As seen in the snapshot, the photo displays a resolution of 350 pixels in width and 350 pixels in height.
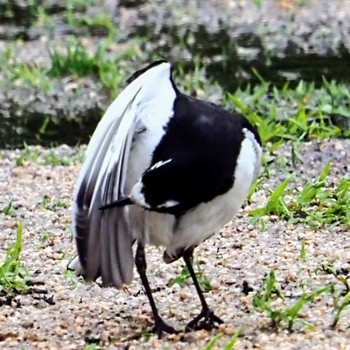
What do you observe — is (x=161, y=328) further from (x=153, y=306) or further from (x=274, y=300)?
(x=274, y=300)

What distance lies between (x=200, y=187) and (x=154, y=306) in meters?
0.65

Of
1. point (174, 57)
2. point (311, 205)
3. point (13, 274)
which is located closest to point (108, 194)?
point (13, 274)

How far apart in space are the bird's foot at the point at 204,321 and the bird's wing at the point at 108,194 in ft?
1.24

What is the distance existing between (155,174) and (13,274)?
4.38 ft

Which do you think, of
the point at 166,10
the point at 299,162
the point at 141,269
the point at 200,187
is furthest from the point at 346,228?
the point at 166,10

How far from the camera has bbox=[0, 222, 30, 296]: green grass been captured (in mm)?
4426

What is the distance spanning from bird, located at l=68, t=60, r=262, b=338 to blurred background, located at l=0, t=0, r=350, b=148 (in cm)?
268

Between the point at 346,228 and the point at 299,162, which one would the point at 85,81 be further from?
the point at 346,228

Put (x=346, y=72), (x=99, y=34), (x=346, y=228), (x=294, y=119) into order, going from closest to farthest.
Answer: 1. (x=346, y=228)
2. (x=294, y=119)
3. (x=346, y=72)
4. (x=99, y=34)

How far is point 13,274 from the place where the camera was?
14.9ft

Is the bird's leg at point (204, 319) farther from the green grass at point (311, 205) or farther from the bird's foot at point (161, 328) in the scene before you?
the green grass at point (311, 205)

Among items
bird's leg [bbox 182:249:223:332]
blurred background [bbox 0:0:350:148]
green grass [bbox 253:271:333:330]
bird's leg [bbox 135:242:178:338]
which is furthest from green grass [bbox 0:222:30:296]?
blurred background [bbox 0:0:350:148]

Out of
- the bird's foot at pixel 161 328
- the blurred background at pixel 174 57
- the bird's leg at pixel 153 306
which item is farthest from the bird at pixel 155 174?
the blurred background at pixel 174 57

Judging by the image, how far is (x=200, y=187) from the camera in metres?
3.49
